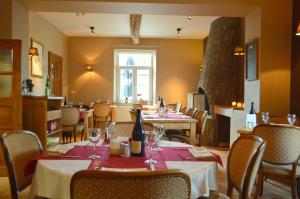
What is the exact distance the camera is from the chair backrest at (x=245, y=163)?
1716 millimetres

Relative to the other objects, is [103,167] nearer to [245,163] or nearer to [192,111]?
[245,163]

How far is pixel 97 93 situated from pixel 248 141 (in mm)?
8396

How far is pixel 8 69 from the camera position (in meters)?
4.17

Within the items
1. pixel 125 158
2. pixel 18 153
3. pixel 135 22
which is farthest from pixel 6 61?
pixel 135 22

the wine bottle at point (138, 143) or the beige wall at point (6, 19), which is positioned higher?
the beige wall at point (6, 19)

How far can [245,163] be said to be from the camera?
184 centimetres

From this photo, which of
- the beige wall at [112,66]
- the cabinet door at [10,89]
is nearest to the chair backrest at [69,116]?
the cabinet door at [10,89]

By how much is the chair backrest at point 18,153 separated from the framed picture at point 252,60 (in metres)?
3.44

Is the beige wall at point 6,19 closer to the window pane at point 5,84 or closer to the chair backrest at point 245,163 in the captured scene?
the window pane at point 5,84

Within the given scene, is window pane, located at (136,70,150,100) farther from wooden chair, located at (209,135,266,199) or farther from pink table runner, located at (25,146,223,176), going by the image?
wooden chair, located at (209,135,266,199)

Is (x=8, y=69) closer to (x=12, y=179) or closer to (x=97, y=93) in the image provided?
(x=12, y=179)

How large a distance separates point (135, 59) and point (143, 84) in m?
0.87

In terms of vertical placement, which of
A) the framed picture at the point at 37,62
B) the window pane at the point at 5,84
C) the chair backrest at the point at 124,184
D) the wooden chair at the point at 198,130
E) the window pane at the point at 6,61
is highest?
the framed picture at the point at 37,62

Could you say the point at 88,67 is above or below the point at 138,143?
above
